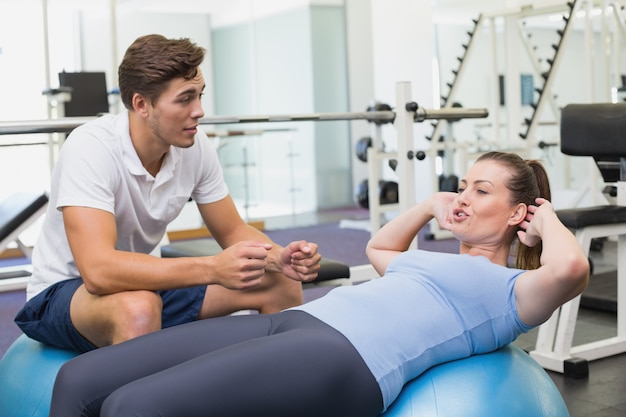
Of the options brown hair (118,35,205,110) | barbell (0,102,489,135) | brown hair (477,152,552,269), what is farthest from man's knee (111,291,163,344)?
barbell (0,102,489,135)

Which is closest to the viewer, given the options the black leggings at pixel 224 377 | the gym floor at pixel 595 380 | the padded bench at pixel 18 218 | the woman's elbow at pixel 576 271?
the black leggings at pixel 224 377

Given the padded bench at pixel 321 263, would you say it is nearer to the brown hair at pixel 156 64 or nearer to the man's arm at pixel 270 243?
the man's arm at pixel 270 243

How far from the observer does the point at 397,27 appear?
7.29 metres

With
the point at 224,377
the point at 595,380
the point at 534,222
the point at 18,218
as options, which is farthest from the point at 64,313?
the point at 18,218

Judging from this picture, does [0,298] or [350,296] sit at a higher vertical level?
[350,296]

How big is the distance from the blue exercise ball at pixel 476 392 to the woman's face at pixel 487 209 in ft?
0.78

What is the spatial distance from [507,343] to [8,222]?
3146mm

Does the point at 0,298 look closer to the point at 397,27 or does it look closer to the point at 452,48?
the point at 397,27

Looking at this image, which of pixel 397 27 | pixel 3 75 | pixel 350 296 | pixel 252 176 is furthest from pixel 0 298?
pixel 397 27

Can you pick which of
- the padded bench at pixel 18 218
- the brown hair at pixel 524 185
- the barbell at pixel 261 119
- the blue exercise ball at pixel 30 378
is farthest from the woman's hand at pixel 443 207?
the padded bench at pixel 18 218

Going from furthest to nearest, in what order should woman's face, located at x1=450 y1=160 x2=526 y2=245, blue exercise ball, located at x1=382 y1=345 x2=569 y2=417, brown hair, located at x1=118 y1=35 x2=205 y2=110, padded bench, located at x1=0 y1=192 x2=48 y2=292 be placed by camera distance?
1. padded bench, located at x1=0 y1=192 x2=48 y2=292
2. brown hair, located at x1=118 y1=35 x2=205 y2=110
3. woman's face, located at x1=450 y1=160 x2=526 y2=245
4. blue exercise ball, located at x1=382 y1=345 x2=569 y2=417

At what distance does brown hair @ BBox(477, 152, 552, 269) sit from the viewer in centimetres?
164

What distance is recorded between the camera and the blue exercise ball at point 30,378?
71.2 inches

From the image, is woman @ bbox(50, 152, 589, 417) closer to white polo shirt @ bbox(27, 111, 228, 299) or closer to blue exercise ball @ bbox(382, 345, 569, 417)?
blue exercise ball @ bbox(382, 345, 569, 417)
